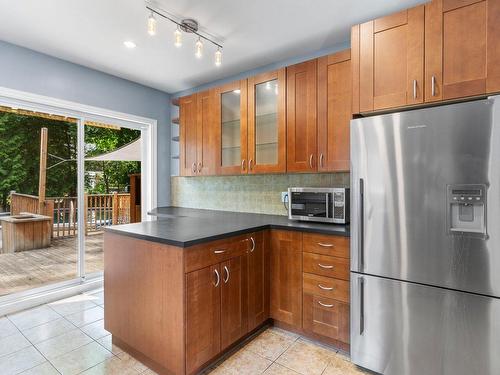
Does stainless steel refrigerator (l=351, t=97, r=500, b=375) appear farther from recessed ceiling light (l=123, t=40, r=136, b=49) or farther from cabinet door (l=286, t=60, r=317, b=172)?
recessed ceiling light (l=123, t=40, r=136, b=49)

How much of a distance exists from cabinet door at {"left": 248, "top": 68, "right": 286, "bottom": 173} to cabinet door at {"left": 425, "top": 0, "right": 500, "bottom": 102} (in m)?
1.25

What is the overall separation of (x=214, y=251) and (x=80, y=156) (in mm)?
2362

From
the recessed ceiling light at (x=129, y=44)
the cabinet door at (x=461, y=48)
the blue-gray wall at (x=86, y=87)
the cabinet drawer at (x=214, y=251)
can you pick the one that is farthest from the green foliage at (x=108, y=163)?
the cabinet door at (x=461, y=48)

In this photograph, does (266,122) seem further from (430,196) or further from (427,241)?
(427,241)

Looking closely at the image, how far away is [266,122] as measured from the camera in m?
2.83

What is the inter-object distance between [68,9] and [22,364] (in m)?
2.57

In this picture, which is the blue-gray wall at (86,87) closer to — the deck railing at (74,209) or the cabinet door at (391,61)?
the deck railing at (74,209)

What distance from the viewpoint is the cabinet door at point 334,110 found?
2307 millimetres

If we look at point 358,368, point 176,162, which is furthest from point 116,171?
point 358,368

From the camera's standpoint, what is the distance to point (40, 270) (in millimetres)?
3086

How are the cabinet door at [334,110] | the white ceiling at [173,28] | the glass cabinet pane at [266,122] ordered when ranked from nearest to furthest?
the white ceiling at [173,28]
the cabinet door at [334,110]
the glass cabinet pane at [266,122]

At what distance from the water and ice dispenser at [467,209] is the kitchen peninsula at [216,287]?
64 cm

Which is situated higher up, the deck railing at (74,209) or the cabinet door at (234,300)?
the deck railing at (74,209)

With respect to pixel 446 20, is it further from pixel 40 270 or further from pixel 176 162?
pixel 40 270
